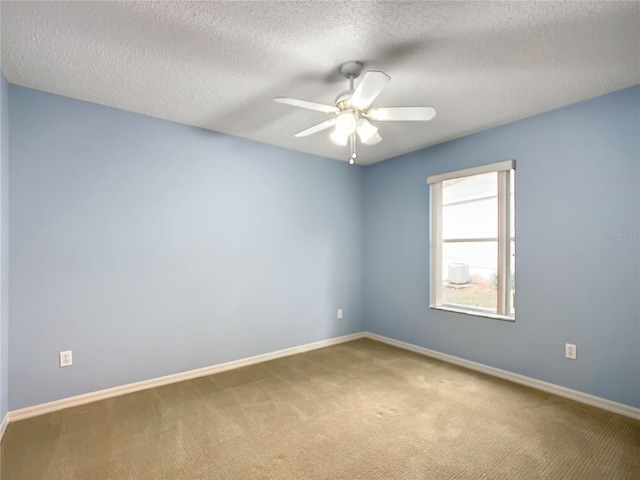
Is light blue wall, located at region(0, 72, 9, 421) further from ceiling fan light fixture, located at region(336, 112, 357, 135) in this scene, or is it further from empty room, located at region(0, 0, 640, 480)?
ceiling fan light fixture, located at region(336, 112, 357, 135)

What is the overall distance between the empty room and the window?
0.08 feet

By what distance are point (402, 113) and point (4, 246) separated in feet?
9.59

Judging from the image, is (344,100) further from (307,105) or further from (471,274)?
(471,274)

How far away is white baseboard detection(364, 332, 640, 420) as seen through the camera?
2385 millimetres

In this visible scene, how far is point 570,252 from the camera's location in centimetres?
268

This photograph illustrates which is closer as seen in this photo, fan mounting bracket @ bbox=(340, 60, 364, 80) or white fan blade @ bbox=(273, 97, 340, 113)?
white fan blade @ bbox=(273, 97, 340, 113)

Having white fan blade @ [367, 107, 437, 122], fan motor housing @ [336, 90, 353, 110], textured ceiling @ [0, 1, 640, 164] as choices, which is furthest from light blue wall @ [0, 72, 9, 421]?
white fan blade @ [367, 107, 437, 122]

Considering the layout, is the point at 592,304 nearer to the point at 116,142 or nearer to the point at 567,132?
the point at 567,132

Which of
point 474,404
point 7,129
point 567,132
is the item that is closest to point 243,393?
point 474,404

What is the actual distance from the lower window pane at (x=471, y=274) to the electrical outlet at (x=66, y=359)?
3682mm

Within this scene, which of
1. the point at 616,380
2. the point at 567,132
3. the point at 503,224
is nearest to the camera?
the point at 616,380

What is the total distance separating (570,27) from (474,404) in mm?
2629

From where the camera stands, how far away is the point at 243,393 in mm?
2770

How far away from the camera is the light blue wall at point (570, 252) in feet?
7.87
